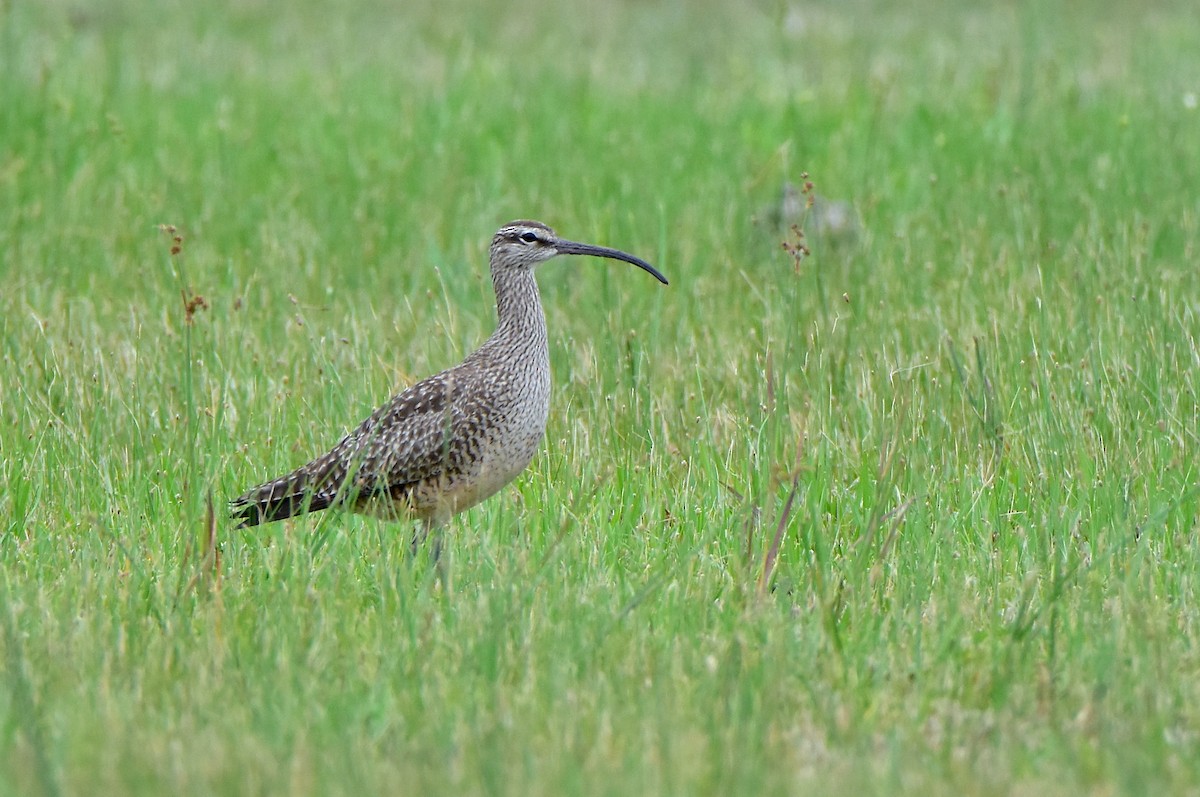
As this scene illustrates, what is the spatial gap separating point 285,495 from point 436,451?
482 millimetres

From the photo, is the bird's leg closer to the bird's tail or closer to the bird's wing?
the bird's wing

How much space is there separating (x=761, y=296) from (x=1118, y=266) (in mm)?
1548

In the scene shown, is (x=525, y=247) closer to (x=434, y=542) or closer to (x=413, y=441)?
(x=413, y=441)

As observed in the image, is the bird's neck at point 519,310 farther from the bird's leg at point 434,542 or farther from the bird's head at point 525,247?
the bird's leg at point 434,542

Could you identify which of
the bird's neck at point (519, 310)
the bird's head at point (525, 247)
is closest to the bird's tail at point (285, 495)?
the bird's neck at point (519, 310)

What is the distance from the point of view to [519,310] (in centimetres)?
602

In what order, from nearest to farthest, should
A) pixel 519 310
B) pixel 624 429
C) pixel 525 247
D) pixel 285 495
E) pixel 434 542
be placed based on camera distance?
pixel 434 542 → pixel 285 495 → pixel 519 310 → pixel 525 247 → pixel 624 429

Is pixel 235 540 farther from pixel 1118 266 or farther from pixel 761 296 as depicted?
pixel 1118 266

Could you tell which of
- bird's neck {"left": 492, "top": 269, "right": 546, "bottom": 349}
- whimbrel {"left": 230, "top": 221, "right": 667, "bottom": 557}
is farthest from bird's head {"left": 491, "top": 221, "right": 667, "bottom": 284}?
whimbrel {"left": 230, "top": 221, "right": 667, "bottom": 557}

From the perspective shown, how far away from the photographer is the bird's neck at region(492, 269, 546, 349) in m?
5.92

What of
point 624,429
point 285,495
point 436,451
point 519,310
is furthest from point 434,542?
point 624,429

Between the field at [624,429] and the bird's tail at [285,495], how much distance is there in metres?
0.10

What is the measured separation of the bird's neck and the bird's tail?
0.82 m

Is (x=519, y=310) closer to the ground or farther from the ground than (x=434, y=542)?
farther from the ground
